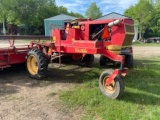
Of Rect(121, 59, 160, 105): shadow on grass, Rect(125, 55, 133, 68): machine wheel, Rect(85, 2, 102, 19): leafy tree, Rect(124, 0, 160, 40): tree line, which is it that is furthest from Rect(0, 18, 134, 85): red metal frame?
Rect(85, 2, 102, 19): leafy tree

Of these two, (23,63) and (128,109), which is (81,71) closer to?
(23,63)

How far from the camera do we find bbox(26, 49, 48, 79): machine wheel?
20.8 feet

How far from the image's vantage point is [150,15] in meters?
39.7

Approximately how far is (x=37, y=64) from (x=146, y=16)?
36077 mm

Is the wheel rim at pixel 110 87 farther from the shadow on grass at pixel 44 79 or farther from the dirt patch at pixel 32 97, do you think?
the shadow on grass at pixel 44 79

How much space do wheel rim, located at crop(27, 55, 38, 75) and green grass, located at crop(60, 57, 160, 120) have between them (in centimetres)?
155

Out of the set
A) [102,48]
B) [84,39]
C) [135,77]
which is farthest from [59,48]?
[135,77]

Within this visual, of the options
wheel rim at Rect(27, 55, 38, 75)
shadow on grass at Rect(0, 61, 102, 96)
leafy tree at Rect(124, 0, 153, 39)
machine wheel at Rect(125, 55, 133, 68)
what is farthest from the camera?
leafy tree at Rect(124, 0, 153, 39)

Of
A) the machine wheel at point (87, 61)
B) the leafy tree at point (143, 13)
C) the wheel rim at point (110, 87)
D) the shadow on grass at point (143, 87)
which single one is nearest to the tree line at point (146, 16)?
the leafy tree at point (143, 13)

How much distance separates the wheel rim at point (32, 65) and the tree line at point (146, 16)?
3442 cm

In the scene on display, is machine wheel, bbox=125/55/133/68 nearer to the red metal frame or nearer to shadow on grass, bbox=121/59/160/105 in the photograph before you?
shadow on grass, bbox=121/59/160/105

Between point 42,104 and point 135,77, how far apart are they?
10.9ft

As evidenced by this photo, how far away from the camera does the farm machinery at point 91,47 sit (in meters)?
5.18

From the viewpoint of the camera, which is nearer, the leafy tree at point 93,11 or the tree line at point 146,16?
the tree line at point 146,16
